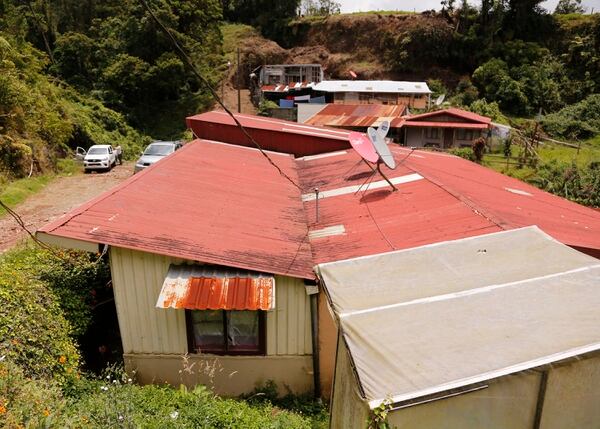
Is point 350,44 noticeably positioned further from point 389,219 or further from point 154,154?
point 389,219

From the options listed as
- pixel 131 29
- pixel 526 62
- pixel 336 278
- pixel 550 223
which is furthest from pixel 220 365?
pixel 526 62

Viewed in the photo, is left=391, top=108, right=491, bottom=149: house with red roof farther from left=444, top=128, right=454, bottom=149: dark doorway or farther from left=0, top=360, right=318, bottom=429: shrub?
left=0, top=360, right=318, bottom=429: shrub

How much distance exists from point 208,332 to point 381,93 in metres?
39.2

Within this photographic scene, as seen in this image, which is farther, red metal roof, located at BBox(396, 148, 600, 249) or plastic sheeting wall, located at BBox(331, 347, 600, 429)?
red metal roof, located at BBox(396, 148, 600, 249)

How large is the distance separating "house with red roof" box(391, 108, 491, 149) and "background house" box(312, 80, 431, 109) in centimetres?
→ 1045

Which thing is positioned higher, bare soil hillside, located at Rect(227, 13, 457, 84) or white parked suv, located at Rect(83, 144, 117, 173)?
bare soil hillside, located at Rect(227, 13, 457, 84)

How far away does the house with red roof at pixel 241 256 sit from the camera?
719 centimetres

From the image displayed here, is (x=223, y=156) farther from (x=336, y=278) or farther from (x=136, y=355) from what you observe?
(x=336, y=278)

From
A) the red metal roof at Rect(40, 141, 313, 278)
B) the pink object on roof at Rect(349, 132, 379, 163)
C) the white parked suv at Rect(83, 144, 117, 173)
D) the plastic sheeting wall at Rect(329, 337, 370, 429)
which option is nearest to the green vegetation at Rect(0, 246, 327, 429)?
the red metal roof at Rect(40, 141, 313, 278)

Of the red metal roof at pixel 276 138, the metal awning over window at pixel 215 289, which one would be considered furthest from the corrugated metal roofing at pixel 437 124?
the metal awning over window at pixel 215 289

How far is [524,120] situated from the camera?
40656 mm

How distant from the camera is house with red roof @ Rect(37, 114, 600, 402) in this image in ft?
23.6

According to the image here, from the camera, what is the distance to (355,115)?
3572 cm

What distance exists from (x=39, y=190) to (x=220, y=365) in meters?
17.0
